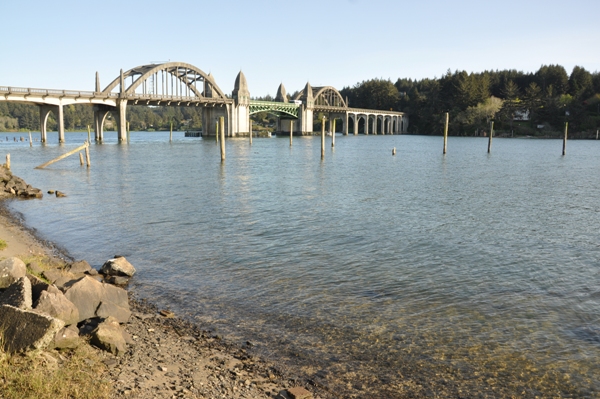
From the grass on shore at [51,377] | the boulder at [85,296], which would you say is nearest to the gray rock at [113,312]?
the boulder at [85,296]

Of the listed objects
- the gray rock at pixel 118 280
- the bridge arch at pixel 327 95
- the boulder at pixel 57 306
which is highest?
the bridge arch at pixel 327 95

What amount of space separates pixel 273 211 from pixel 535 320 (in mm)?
16262

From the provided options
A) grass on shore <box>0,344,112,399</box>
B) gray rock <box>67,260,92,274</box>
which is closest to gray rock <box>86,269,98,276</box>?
gray rock <box>67,260,92,274</box>

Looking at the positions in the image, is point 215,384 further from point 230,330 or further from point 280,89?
point 280,89

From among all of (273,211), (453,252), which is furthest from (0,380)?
(273,211)

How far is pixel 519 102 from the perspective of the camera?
15800cm

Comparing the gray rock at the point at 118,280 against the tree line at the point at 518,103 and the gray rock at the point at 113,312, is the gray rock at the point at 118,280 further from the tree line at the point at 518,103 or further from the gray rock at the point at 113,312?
the tree line at the point at 518,103

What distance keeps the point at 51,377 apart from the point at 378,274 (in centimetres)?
981

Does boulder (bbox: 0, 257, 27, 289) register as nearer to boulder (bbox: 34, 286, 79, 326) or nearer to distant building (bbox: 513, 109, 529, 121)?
boulder (bbox: 34, 286, 79, 326)

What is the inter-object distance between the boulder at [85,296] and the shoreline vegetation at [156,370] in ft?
2.40

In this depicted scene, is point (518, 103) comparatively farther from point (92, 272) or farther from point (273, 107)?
point (92, 272)

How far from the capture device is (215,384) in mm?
7758

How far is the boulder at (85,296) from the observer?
9445 millimetres

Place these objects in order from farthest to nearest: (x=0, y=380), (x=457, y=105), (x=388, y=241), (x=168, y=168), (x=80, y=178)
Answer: (x=457, y=105) → (x=168, y=168) → (x=80, y=178) → (x=388, y=241) → (x=0, y=380)
